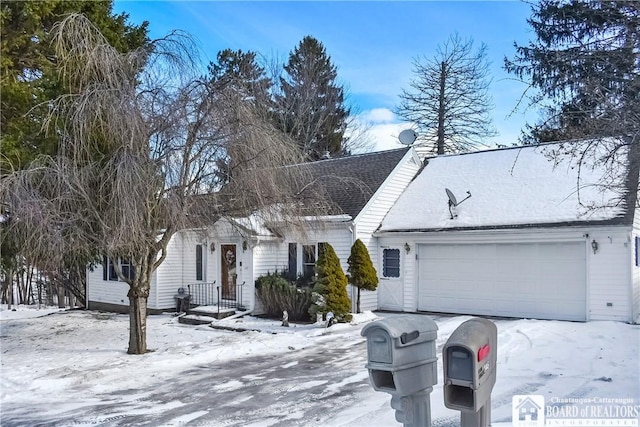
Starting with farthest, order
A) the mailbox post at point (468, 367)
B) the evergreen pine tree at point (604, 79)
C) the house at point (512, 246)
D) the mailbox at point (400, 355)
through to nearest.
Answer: the house at point (512, 246)
the evergreen pine tree at point (604, 79)
the mailbox at point (400, 355)
the mailbox post at point (468, 367)

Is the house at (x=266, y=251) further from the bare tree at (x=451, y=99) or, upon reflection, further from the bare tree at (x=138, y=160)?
the bare tree at (x=451, y=99)

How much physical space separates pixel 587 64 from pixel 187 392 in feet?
21.9

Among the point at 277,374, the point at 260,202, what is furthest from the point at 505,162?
the point at 277,374

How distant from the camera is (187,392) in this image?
7637 mm

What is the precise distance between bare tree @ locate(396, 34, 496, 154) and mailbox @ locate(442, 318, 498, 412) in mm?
27511

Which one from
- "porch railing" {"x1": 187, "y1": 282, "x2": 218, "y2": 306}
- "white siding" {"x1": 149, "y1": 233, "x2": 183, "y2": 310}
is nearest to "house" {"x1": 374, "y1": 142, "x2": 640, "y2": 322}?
"porch railing" {"x1": 187, "y1": 282, "x2": 218, "y2": 306}

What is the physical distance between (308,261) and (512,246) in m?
5.87

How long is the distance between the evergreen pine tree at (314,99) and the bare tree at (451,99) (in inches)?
179

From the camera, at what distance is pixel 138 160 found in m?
8.74

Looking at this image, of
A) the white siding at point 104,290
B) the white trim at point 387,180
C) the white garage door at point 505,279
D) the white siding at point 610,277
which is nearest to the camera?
the white siding at point 610,277

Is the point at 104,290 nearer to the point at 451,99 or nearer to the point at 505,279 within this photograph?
the point at 505,279

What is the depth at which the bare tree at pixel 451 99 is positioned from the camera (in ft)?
97.0

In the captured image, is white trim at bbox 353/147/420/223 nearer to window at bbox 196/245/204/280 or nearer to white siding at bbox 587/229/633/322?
window at bbox 196/245/204/280

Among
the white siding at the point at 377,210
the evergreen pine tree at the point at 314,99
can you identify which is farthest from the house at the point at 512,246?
the evergreen pine tree at the point at 314,99
